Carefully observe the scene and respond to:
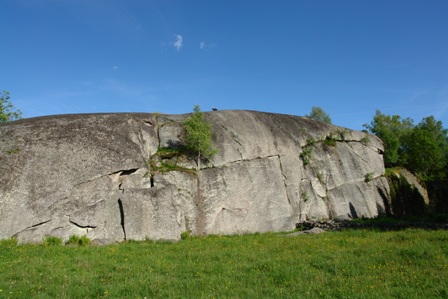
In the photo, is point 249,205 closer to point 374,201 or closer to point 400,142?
point 374,201

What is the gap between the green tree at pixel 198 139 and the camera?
24.6 metres

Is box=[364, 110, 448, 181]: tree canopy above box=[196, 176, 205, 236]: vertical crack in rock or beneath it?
above

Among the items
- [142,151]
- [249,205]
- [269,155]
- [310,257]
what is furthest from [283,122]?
[310,257]

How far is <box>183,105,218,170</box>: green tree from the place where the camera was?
2458cm

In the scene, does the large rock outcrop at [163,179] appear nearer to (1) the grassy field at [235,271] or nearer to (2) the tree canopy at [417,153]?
(1) the grassy field at [235,271]

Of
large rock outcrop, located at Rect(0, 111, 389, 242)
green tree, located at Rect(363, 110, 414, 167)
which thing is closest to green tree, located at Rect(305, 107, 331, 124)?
green tree, located at Rect(363, 110, 414, 167)

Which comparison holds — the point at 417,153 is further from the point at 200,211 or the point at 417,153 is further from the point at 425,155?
the point at 200,211

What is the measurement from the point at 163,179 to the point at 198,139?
3927mm

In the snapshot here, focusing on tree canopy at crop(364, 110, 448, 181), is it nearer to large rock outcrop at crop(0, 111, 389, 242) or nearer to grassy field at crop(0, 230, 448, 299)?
large rock outcrop at crop(0, 111, 389, 242)

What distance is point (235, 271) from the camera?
37.2 ft

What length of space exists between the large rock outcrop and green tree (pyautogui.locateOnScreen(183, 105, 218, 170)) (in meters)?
0.68

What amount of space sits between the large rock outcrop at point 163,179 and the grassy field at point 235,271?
3059 millimetres

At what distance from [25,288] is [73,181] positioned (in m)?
10.6

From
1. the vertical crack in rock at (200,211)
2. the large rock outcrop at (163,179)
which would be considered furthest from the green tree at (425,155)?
the vertical crack in rock at (200,211)
